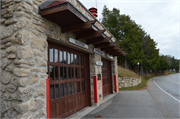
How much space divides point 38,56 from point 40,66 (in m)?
0.24

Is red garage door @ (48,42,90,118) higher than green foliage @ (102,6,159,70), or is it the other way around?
green foliage @ (102,6,159,70)

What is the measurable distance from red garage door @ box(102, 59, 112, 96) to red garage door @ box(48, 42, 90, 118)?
2.87 metres

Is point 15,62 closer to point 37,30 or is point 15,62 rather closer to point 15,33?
point 15,33

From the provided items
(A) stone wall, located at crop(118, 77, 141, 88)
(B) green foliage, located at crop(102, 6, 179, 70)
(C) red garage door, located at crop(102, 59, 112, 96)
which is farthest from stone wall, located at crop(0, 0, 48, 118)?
(B) green foliage, located at crop(102, 6, 179, 70)

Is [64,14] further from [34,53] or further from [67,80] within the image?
[67,80]

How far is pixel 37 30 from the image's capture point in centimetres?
309

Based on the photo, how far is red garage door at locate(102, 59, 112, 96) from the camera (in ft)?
29.2

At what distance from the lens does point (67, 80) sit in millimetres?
4797

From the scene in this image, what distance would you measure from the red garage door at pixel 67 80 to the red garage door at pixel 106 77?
2873 mm

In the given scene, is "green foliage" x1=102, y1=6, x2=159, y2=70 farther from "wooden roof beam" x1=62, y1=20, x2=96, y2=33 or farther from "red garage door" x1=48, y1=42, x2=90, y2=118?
"wooden roof beam" x1=62, y1=20, x2=96, y2=33

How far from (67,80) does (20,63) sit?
2.35 meters

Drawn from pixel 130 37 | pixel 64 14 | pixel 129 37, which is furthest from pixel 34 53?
pixel 130 37

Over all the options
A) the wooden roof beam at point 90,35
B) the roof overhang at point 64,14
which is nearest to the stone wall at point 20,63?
the roof overhang at point 64,14

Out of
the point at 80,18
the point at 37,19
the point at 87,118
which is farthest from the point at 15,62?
the point at 87,118
